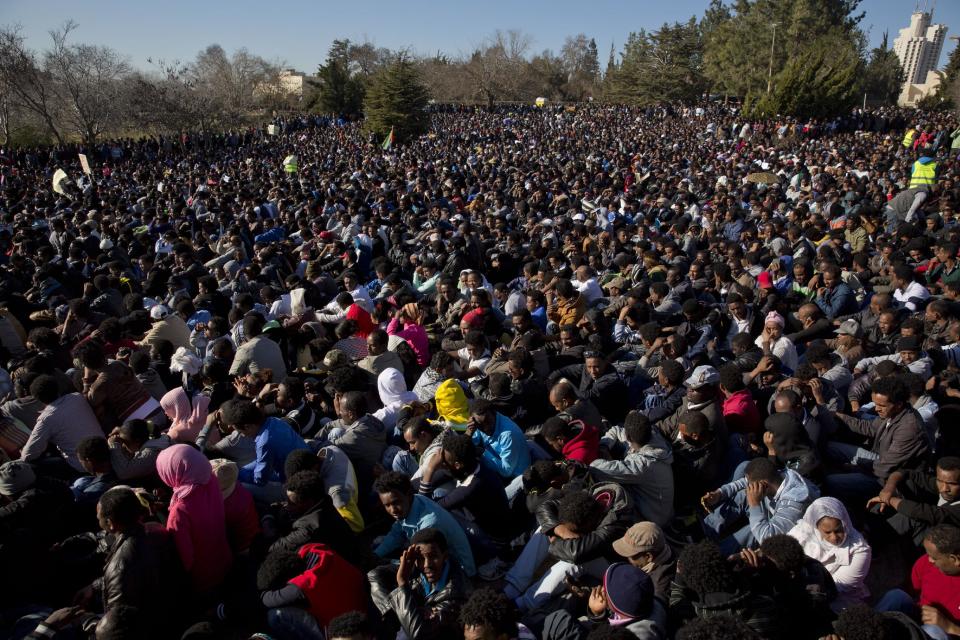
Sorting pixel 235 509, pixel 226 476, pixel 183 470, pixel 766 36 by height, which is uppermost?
pixel 766 36

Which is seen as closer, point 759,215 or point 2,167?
point 759,215

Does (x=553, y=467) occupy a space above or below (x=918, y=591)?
above

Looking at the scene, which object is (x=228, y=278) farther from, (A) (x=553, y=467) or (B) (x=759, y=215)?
(B) (x=759, y=215)

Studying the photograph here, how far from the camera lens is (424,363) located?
5.88 metres

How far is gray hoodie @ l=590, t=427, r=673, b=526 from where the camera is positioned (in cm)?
344

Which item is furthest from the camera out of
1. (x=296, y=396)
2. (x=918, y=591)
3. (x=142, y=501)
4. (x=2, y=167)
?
(x=2, y=167)

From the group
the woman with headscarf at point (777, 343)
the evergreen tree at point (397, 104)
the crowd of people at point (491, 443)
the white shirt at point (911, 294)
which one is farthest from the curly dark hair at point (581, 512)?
the evergreen tree at point (397, 104)

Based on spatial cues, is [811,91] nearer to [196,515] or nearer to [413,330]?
[413,330]

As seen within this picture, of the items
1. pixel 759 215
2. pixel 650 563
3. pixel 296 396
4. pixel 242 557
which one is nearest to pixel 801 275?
pixel 759 215

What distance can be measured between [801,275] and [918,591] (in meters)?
4.64

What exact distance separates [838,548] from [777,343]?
2566mm

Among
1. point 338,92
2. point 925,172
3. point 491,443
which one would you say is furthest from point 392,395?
point 338,92

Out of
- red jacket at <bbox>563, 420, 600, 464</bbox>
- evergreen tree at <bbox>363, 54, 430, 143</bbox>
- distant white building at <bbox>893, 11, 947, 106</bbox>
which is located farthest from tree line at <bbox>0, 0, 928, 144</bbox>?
distant white building at <bbox>893, 11, 947, 106</bbox>

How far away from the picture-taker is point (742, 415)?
4.16m
